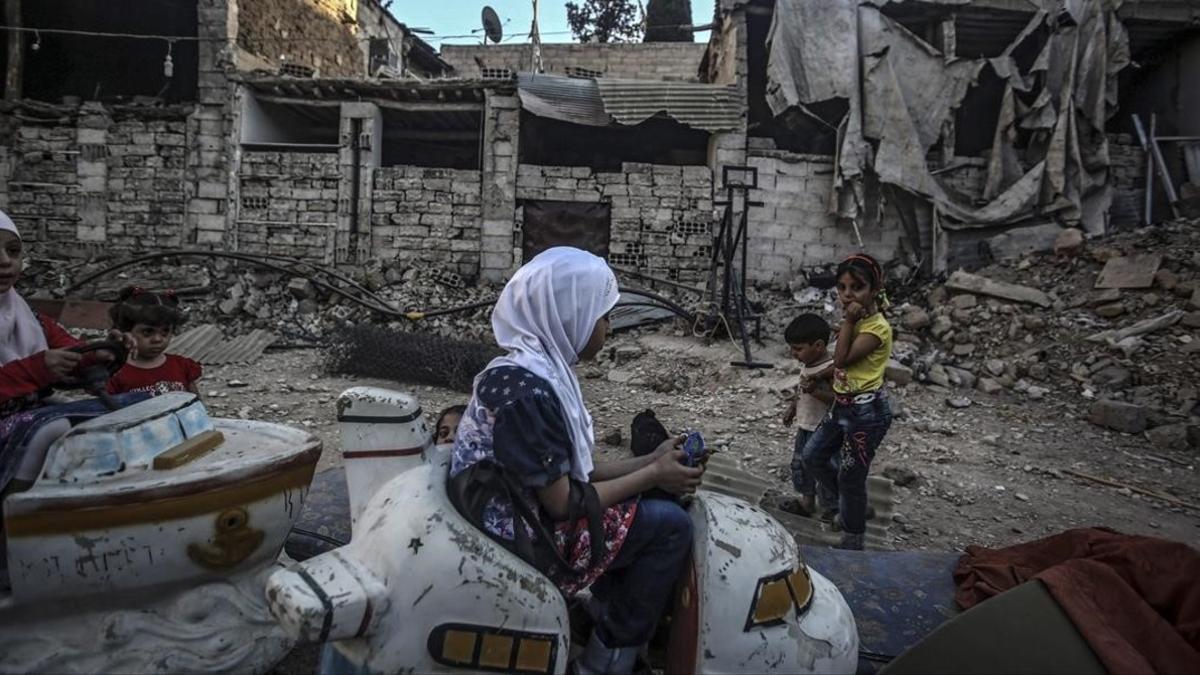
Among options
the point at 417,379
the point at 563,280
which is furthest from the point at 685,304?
the point at 563,280

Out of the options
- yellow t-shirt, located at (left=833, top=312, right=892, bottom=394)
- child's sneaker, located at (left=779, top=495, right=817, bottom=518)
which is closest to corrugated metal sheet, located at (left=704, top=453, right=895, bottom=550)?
child's sneaker, located at (left=779, top=495, right=817, bottom=518)

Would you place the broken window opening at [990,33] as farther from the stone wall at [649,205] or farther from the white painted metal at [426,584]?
the white painted metal at [426,584]

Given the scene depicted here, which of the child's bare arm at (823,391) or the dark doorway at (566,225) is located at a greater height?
the dark doorway at (566,225)

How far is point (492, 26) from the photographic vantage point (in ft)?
57.0

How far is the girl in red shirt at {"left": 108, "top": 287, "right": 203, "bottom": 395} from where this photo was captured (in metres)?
2.52

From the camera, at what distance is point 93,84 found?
45.1ft

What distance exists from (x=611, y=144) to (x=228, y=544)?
11.5 metres

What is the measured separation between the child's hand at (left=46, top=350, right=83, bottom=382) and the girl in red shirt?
693 millimetres

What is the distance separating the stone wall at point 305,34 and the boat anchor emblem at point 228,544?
12.5 meters

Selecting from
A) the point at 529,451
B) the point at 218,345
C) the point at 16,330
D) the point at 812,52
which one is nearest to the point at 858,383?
the point at 529,451

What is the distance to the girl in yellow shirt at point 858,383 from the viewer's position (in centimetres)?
296

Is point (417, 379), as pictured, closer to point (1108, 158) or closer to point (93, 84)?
point (1108, 158)

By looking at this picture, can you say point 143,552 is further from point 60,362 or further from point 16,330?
point 16,330

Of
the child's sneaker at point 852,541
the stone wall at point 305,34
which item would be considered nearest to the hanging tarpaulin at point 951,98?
the child's sneaker at point 852,541
